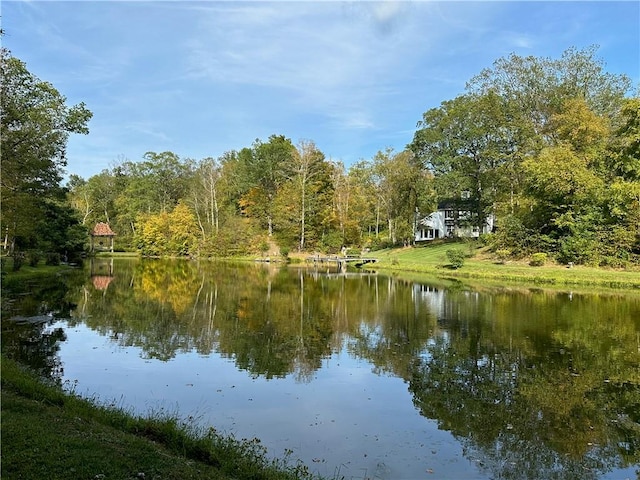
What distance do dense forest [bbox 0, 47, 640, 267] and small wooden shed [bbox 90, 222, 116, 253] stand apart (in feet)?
7.07

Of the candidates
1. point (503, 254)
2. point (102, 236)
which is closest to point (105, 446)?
point (503, 254)

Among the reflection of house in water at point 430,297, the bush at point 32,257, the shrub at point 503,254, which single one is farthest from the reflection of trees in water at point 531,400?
the bush at point 32,257

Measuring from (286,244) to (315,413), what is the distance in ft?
172

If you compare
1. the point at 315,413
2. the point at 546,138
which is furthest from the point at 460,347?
the point at 546,138

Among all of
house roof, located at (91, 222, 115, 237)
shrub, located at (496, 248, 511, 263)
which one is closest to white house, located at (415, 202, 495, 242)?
shrub, located at (496, 248, 511, 263)

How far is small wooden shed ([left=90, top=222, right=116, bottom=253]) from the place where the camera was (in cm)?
6938

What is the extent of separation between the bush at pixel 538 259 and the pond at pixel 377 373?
48.0 feet

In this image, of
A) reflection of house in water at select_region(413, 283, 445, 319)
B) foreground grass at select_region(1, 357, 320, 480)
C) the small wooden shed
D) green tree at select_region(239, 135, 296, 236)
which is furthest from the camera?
the small wooden shed

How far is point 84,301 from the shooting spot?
2328 cm

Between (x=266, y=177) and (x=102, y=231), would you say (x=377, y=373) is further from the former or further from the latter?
(x=102, y=231)

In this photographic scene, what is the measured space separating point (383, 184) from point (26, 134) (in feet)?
149

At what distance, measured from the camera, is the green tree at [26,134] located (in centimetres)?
2262

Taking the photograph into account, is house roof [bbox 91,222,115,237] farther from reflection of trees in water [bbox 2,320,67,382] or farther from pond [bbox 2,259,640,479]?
reflection of trees in water [bbox 2,320,67,382]

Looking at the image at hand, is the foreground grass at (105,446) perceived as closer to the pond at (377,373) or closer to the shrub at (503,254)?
the pond at (377,373)
